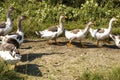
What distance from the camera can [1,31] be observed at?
12.7 meters

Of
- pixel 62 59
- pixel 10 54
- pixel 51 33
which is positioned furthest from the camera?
pixel 51 33

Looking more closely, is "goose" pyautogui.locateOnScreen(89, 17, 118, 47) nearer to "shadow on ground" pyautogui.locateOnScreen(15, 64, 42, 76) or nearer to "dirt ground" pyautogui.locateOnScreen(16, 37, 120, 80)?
"dirt ground" pyautogui.locateOnScreen(16, 37, 120, 80)

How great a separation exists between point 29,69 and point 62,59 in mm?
1212

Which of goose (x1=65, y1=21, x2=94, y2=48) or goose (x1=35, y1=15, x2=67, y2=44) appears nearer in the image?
goose (x1=65, y1=21, x2=94, y2=48)

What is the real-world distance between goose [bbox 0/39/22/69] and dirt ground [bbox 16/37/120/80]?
0.44 m

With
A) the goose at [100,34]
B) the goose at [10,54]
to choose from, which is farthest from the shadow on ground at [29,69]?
the goose at [100,34]

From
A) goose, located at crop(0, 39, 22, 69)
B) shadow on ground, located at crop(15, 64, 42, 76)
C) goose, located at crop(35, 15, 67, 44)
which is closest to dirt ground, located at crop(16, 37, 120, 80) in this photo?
shadow on ground, located at crop(15, 64, 42, 76)

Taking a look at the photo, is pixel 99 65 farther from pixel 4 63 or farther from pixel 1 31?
pixel 1 31

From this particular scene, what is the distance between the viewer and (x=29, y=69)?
33.8 feet

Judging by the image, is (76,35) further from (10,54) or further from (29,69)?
(10,54)

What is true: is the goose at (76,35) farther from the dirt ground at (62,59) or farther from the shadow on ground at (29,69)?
the shadow on ground at (29,69)

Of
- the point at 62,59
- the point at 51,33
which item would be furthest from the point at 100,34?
the point at 62,59

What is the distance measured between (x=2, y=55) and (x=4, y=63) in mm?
407

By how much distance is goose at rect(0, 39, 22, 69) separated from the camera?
9.71 meters
